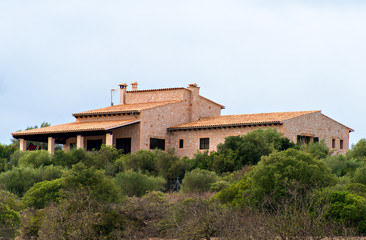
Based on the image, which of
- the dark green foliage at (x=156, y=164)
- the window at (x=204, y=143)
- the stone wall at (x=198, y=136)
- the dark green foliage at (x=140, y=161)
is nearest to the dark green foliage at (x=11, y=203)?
the dark green foliage at (x=156, y=164)

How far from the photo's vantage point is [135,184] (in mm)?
35656

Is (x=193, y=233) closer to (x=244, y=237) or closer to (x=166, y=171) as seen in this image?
(x=244, y=237)

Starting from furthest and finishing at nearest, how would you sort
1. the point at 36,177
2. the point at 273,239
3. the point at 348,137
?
the point at 348,137, the point at 36,177, the point at 273,239

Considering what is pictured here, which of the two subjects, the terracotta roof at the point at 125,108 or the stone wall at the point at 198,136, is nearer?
the stone wall at the point at 198,136

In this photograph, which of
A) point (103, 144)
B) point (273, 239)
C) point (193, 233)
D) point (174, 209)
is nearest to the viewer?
point (273, 239)

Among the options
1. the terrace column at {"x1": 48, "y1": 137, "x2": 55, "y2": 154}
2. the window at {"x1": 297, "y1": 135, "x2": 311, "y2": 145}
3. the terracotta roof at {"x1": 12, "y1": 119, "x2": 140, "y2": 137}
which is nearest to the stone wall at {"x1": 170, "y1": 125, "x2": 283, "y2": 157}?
the window at {"x1": 297, "y1": 135, "x2": 311, "y2": 145}

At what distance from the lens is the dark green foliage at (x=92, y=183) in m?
29.2

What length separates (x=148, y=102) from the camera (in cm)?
5131

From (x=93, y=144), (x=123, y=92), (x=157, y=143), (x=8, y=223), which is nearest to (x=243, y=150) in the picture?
(x=157, y=143)

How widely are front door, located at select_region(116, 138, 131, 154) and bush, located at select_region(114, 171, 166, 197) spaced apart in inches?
396

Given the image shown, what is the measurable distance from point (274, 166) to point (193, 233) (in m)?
5.81

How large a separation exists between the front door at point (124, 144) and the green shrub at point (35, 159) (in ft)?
16.1

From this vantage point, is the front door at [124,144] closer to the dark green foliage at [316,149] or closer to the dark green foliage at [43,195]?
the dark green foliage at [316,149]

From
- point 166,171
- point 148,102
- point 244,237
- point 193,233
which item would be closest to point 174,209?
point 193,233
